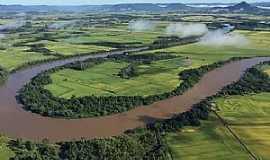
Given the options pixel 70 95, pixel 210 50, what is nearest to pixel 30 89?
pixel 70 95

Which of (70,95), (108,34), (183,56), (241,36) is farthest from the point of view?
(108,34)

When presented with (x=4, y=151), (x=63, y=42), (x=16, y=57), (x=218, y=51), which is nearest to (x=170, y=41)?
(x=218, y=51)

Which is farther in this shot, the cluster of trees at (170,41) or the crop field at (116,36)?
the crop field at (116,36)

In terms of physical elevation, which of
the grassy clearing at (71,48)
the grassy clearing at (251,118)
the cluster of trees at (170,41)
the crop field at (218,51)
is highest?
the grassy clearing at (251,118)

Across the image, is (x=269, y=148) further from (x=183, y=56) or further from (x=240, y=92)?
(x=183, y=56)

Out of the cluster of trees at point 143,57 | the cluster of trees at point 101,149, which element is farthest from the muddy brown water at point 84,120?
the cluster of trees at point 143,57

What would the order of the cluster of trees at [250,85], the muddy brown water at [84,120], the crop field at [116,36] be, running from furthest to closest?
the crop field at [116,36] < the cluster of trees at [250,85] < the muddy brown water at [84,120]

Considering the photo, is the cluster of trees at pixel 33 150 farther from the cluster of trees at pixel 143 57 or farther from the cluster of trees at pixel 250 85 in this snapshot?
the cluster of trees at pixel 143 57
